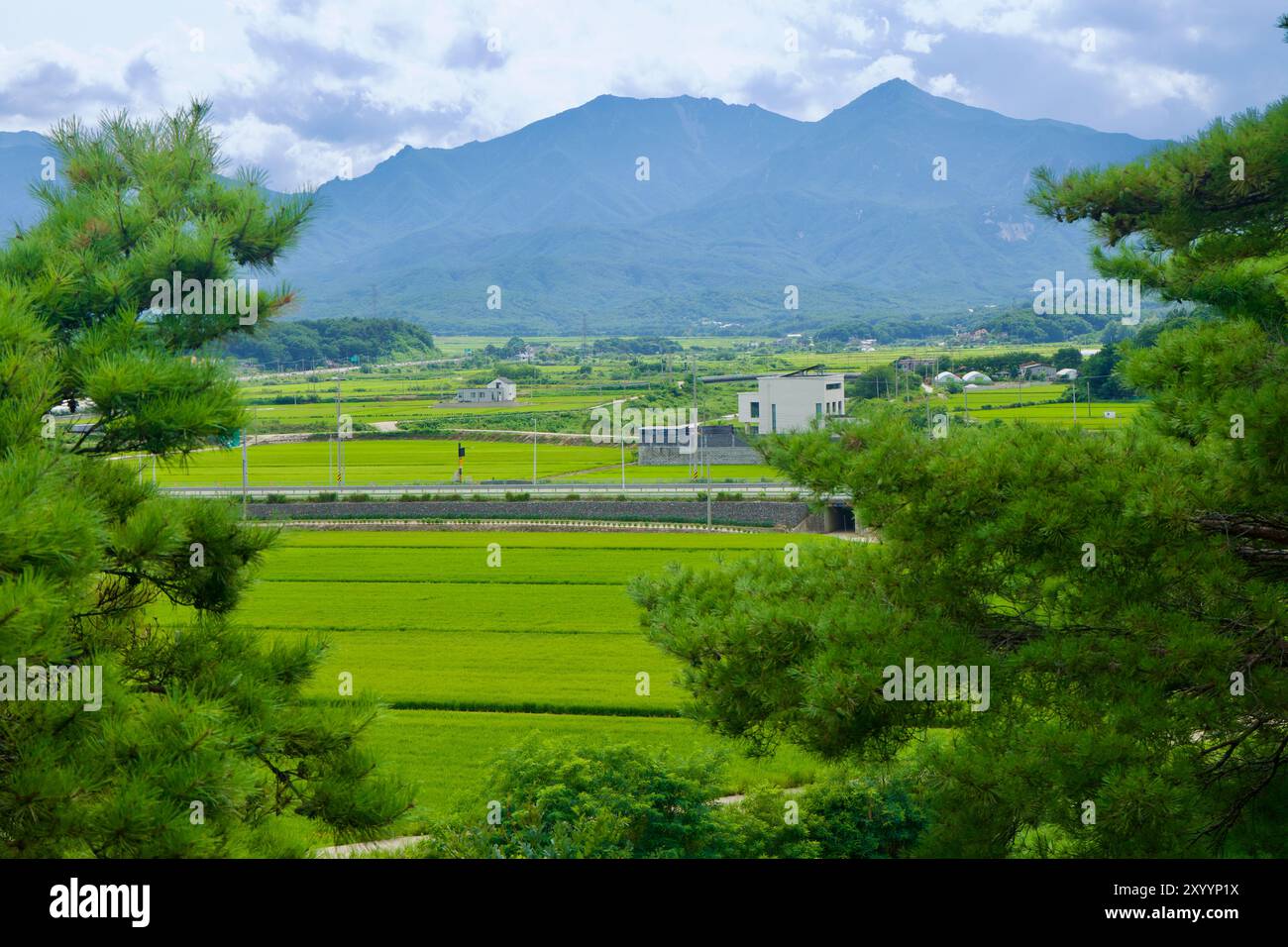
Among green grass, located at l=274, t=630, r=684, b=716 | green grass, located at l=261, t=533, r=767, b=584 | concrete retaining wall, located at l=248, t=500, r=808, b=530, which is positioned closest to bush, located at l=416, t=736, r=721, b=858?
green grass, located at l=274, t=630, r=684, b=716

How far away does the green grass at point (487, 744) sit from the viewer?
12891 millimetres

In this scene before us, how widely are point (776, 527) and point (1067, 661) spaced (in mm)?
33304

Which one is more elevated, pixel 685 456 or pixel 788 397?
pixel 788 397

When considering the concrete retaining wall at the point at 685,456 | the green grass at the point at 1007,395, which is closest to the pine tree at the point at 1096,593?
the concrete retaining wall at the point at 685,456

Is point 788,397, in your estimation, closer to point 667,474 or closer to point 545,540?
point 667,474

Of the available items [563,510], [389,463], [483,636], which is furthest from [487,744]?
[389,463]

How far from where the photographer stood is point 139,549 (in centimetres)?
604

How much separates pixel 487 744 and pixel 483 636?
7776 millimetres

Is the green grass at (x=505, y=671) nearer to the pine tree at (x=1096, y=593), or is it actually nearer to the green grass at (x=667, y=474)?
the pine tree at (x=1096, y=593)

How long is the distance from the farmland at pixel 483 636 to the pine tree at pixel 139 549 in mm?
669

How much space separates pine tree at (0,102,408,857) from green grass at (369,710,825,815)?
4.86m

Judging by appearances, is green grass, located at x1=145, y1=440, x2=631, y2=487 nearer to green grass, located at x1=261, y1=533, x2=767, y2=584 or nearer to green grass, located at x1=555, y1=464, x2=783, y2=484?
green grass, located at x1=555, y1=464, x2=783, y2=484
